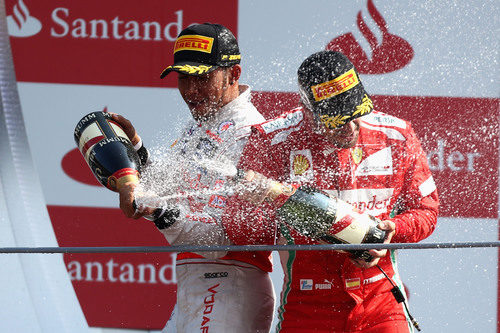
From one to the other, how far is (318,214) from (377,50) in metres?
1.64

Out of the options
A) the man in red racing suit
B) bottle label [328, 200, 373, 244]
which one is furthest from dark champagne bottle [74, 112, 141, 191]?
bottle label [328, 200, 373, 244]

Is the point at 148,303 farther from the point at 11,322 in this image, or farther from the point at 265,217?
the point at 265,217

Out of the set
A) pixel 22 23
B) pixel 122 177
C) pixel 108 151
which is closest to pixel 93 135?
pixel 108 151

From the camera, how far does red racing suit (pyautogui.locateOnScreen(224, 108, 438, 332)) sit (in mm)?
2232

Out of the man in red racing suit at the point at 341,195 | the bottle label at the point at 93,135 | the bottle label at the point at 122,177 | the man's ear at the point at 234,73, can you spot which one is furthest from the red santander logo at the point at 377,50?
the bottle label at the point at 122,177

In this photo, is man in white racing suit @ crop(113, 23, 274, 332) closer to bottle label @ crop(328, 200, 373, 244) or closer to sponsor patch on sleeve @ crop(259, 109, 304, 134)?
sponsor patch on sleeve @ crop(259, 109, 304, 134)

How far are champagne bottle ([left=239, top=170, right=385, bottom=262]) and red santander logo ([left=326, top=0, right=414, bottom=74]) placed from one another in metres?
1.51

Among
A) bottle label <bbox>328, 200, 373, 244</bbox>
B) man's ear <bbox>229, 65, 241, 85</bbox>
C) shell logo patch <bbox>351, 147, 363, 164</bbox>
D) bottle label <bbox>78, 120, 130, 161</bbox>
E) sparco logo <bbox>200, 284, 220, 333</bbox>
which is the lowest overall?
sparco logo <bbox>200, 284, 220, 333</bbox>

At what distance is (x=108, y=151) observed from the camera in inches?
87.4

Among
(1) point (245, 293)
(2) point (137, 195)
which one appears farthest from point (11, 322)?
(2) point (137, 195)

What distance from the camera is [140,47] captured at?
3.64 metres

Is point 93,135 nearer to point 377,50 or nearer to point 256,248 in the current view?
point 256,248

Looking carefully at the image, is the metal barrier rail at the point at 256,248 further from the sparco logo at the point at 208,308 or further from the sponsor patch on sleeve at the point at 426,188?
the sparco logo at the point at 208,308

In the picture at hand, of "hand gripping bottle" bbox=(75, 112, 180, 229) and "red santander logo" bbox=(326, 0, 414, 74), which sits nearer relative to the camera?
"hand gripping bottle" bbox=(75, 112, 180, 229)
